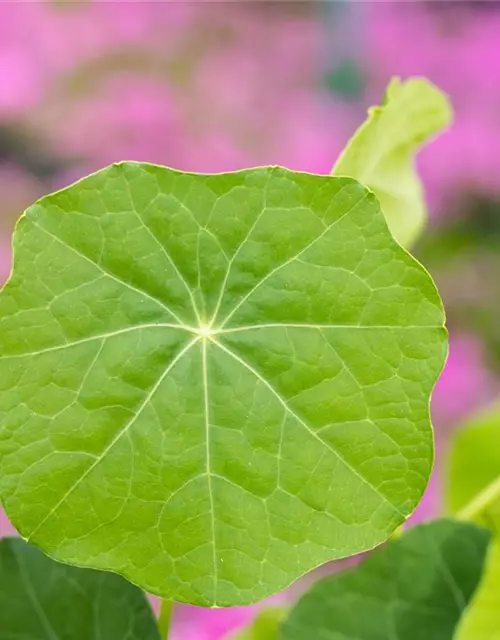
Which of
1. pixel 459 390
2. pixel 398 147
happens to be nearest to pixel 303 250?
pixel 398 147

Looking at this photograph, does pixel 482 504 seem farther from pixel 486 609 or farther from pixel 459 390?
pixel 459 390

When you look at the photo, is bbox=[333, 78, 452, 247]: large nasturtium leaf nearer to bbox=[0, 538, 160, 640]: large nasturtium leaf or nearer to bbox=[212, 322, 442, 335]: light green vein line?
bbox=[212, 322, 442, 335]: light green vein line

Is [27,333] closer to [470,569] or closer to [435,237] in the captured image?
[470,569]

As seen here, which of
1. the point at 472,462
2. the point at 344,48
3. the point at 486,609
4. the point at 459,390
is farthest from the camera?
the point at 344,48

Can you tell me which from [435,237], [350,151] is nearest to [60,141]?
[435,237]

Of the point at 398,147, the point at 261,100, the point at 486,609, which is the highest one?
the point at 261,100

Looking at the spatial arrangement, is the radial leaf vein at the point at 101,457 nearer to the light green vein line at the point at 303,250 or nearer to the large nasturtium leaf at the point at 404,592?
the light green vein line at the point at 303,250

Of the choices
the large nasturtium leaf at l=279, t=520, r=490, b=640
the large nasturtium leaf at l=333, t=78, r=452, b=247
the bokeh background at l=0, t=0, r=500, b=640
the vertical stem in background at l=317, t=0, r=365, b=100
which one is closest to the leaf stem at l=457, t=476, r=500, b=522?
the large nasturtium leaf at l=279, t=520, r=490, b=640

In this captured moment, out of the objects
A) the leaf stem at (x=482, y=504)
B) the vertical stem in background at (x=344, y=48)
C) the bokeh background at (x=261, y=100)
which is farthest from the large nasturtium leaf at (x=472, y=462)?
the vertical stem in background at (x=344, y=48)
